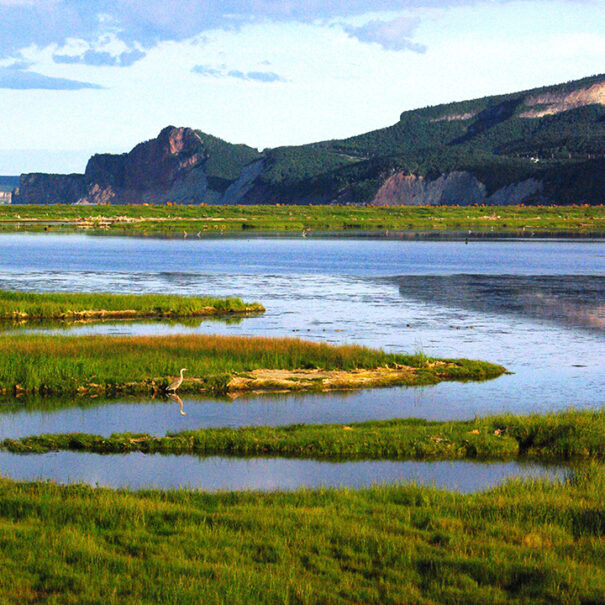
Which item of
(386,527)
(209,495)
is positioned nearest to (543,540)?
(386,527)

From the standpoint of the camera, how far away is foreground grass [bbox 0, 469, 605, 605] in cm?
1156

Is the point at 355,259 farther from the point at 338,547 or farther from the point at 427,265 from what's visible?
the point at 338,547

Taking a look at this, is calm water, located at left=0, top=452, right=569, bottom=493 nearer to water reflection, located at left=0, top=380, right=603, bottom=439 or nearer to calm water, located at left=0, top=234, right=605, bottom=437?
water reflection, located at left=0, top=380, right=603, bottom=439

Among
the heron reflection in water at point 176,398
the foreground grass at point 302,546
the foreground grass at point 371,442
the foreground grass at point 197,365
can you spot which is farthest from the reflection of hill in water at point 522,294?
the foreground grass at point 302,546

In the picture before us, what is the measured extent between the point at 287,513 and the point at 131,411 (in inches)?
458

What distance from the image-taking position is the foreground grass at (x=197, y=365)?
27734mm

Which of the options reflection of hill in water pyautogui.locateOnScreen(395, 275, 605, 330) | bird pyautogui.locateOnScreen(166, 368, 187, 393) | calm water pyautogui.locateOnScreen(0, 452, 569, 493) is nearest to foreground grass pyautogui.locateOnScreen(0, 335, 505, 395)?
bird pyautogui.locateOnScreen(166, 368, 187, 393)

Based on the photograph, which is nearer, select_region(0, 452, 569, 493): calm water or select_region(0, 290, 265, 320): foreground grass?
select_region(0, 452, 569, 493): calm water

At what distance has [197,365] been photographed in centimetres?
2955

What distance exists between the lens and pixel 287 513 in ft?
49.0

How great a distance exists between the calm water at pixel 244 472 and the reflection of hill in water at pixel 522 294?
25809 mm

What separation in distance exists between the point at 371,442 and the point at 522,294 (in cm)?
4099

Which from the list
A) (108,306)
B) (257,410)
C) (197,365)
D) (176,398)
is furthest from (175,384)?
(108,306)

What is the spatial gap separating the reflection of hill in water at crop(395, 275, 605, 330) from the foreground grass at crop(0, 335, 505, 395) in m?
16.6
